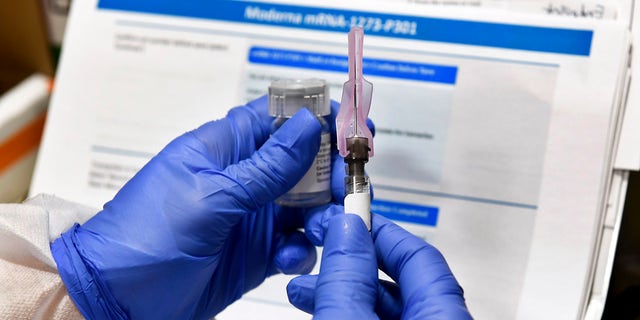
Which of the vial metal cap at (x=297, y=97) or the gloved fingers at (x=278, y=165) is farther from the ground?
the vial metal cap at (x=297, y=97)

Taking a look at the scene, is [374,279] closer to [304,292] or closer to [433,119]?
[304,292]

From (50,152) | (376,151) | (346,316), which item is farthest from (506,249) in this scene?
(50,152)

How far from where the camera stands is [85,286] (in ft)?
1.91

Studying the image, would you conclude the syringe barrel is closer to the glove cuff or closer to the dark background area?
the glove cuff

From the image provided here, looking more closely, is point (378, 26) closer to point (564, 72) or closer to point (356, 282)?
point (564, 72)

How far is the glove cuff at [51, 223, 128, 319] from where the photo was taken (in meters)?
0.58

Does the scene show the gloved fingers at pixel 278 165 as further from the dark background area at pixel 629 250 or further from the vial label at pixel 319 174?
the dark background area at pixel 629 250

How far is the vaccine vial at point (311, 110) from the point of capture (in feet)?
2.01

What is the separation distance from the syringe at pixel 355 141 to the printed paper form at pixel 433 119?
0.71 ft

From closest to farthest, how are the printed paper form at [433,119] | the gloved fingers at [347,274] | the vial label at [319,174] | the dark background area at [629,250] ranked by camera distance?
the gloved fingers at [347,274] → the vial label at [319,174] → the printed paper form at [433,119] → the dark background area at [629,250]

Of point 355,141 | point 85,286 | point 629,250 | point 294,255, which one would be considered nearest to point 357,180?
point 355,141

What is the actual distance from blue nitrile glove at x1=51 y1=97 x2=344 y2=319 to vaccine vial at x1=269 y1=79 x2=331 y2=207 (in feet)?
0.07

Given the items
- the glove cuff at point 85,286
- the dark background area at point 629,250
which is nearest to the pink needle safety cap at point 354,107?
the glove cuff at point 85,286

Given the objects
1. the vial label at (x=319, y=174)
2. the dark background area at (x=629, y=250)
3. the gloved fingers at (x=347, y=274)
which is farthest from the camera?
the dark background area at (x=629, y=250)
